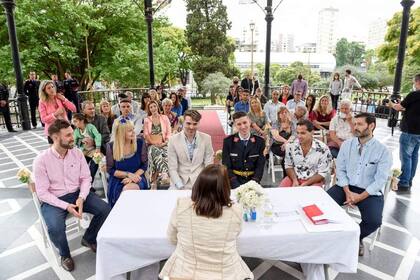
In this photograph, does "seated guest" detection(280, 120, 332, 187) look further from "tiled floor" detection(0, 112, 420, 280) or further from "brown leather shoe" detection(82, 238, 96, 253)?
"brown leather shoe" detection(82, 238, 96, 253)

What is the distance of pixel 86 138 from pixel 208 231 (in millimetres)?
3220

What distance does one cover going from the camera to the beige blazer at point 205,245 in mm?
1647

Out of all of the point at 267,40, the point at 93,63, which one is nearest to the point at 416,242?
the point at 267,40

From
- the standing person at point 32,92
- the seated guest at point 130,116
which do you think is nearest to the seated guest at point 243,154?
the seated guest at point 130,116

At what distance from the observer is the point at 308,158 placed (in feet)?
10.7

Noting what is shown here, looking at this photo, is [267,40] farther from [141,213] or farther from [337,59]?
[337,59]

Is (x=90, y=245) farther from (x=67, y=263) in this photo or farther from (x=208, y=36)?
(x=208, y=36)

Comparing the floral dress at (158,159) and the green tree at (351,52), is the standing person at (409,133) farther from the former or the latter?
the green tree at (351,52)

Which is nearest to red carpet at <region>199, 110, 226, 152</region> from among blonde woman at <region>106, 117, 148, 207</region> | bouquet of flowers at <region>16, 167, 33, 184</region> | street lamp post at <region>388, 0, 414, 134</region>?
blonde woman at <region>106, 117, 148, 207</region>

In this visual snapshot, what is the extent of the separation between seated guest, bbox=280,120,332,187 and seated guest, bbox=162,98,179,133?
2504 millimetres

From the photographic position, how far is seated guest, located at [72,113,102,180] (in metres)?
4.25

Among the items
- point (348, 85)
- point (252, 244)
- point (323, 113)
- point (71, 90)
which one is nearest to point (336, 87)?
point (348, 85)

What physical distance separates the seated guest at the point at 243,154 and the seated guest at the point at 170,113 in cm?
202

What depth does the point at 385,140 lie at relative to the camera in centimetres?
729
